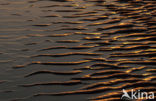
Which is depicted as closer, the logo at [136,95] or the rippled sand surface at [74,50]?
the logo at [136,95]

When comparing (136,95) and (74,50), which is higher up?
(74,50)

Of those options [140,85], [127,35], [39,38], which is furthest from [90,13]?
[140,85]

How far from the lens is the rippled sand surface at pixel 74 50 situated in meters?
8.05

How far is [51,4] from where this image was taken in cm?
1495

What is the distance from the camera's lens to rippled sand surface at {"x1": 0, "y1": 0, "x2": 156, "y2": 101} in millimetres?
8047

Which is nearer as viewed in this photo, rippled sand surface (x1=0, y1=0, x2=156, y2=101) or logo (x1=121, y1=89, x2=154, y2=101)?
logo (x1=121, y1=89, x2=154, y2=101)

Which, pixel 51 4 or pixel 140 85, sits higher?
pixel 51 4

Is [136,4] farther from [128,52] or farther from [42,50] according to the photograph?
[42,50]

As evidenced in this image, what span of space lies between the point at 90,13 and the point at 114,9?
1384 mm

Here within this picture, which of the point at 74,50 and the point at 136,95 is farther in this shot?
Result: the point at 74,50

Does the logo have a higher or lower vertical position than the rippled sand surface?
lower

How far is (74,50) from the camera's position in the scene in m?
10.2

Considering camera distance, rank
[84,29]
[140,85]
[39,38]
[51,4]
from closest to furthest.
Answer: [140,85]
[39,38]
[84,29]
[51,4]

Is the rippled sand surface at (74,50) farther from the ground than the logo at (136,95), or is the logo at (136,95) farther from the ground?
the rippled sand surface at (74,50)
